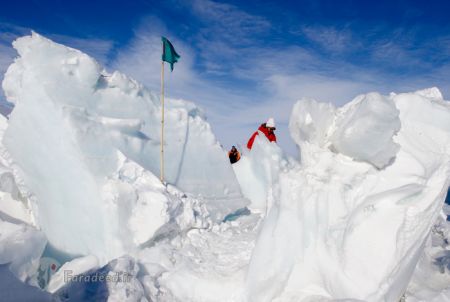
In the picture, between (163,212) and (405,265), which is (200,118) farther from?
(405,265)

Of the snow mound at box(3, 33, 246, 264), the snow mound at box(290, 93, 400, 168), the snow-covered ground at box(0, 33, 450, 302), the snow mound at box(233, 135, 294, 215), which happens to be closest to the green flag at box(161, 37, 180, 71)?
the snow-covered ground at box(0, 33, 450, 302)

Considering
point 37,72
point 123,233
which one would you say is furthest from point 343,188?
point 37,72

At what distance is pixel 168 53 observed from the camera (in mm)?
6676

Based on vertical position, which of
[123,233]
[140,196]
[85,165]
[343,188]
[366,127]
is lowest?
[123,233]

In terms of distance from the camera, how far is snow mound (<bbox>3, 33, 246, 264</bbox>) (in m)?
4.66

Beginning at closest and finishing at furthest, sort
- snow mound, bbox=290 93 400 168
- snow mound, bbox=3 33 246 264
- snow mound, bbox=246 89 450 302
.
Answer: snow mound, bbox=246 89 450 302, snow mound, bbox=290 93 400 168, snow mound, bbox=3 33 246 264

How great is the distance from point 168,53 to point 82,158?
2.82 m

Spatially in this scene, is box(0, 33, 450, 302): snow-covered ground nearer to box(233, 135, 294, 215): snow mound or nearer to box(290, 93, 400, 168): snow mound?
box(290, 93, 400, 168): snow mound

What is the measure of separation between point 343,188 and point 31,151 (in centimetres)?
402

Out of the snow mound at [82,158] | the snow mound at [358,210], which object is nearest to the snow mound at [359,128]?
the snow mound at [358,210]

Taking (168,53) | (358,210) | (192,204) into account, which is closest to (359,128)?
(358,210)

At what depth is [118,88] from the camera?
596cm

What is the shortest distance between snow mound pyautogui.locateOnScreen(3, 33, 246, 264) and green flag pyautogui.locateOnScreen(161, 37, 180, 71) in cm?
97

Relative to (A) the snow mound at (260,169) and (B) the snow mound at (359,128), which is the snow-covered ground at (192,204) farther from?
(A) the snow mound at (260,169)
